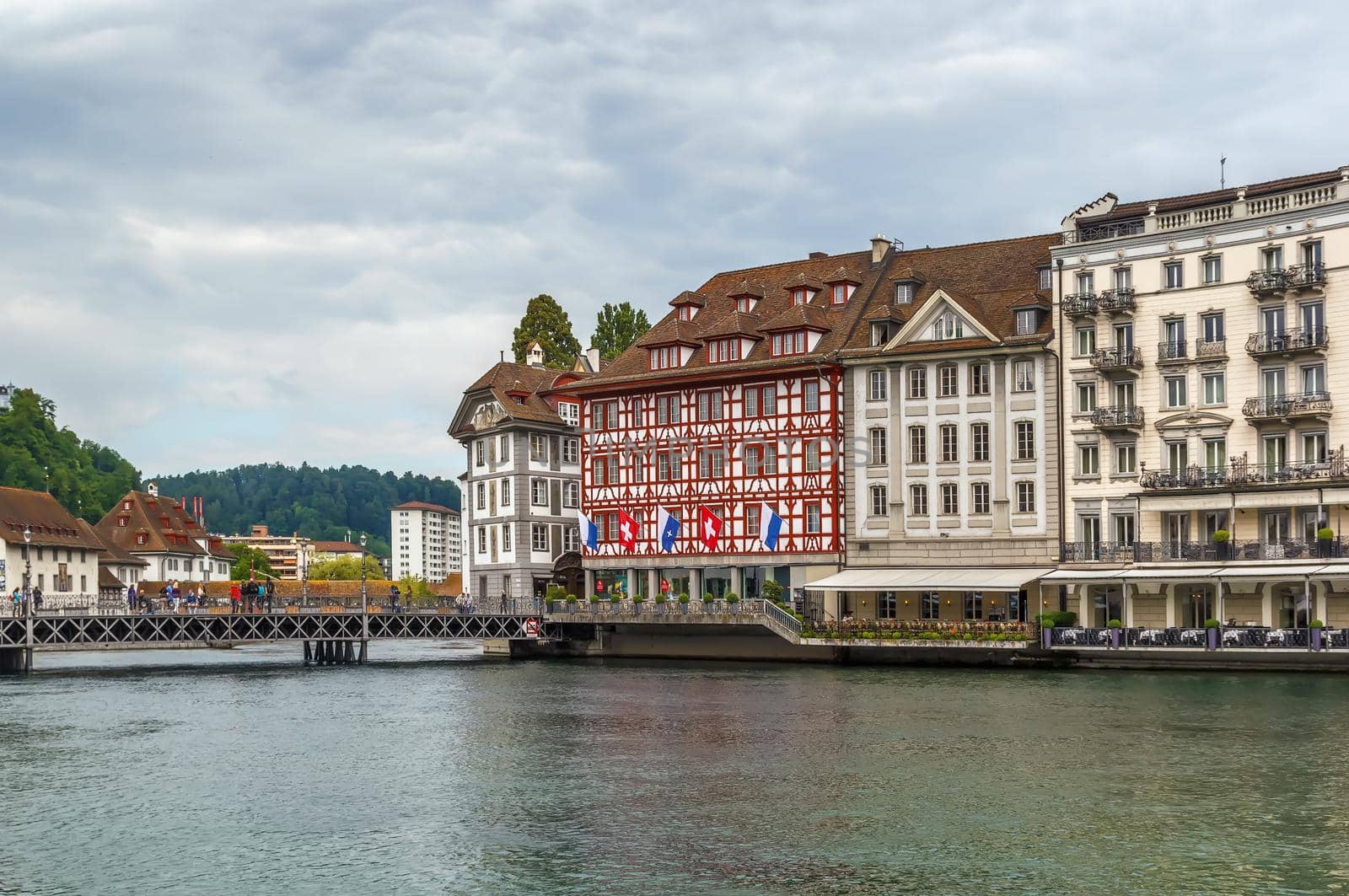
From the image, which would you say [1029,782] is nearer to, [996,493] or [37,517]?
[996,493]

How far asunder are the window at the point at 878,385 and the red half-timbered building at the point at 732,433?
195cm

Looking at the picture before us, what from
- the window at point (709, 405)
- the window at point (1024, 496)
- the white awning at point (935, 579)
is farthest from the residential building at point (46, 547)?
the window at point (1024, 496)

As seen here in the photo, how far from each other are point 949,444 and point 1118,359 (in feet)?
31.1

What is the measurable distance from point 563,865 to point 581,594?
233 feet

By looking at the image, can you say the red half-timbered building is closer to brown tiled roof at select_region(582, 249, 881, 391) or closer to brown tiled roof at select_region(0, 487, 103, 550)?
brown tiled roof at select_region(582, 249, 881, 391)

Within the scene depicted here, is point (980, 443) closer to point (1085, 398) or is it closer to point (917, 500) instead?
point (917, 500)

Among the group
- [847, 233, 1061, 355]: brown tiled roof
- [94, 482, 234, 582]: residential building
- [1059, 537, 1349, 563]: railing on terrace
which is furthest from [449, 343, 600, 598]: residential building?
[94, 482, 234, 582]: residential building

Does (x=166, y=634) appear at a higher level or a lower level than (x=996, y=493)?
lower

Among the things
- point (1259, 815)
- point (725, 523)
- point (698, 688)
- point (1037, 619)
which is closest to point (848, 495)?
point (725, 523)

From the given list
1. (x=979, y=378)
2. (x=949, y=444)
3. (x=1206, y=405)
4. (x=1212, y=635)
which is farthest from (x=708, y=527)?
(x=1212, y=635)

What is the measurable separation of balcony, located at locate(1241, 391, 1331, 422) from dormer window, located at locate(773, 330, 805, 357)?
23.3 m

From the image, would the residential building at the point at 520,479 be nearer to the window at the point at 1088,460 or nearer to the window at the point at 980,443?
the window at the point at 980,443

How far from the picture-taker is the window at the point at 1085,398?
3014 inches

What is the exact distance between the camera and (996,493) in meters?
78.8
